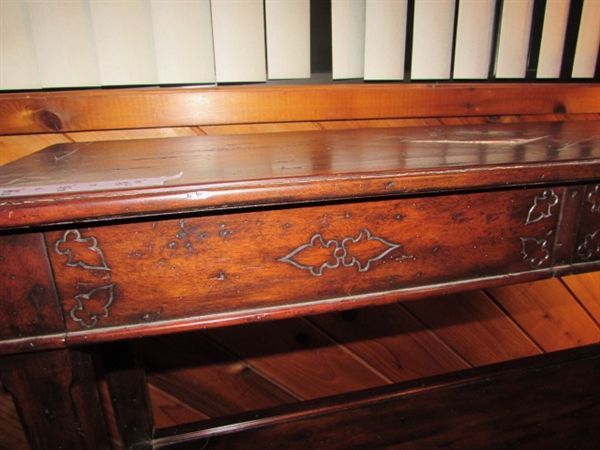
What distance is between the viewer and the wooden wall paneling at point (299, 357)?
2.87 feet

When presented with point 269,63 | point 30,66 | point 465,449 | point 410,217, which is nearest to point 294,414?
point 465,449

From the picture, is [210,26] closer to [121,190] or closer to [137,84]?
[137,84]

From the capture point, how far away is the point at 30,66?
25.3 inches

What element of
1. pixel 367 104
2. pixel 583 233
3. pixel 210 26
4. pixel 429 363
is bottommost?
pixel 429 363

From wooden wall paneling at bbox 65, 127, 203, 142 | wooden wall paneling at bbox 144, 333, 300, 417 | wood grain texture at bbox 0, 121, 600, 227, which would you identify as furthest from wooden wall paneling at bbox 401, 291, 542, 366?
wooden wall paneling at bbox 65, 127, 203, 142

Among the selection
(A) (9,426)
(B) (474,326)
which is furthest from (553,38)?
(A) (9,426)

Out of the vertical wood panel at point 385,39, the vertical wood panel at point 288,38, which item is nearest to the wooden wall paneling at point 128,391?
the vertical wood panel at point 288,38

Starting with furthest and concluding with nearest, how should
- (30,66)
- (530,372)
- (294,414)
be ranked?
(530,372) < (294,414) < (30,66)

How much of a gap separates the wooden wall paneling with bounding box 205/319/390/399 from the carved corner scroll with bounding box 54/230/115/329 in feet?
1.75

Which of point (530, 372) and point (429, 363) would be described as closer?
point (530, 372)

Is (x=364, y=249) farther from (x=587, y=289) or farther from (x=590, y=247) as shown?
(x=587, y=289)

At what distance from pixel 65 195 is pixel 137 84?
0.46 metres

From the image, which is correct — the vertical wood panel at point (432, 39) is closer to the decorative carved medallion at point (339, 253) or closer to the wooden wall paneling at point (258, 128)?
the wooden wall paneling at point (258, 128)

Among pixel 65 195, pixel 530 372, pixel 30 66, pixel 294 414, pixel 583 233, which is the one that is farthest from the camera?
pixel 530 372
